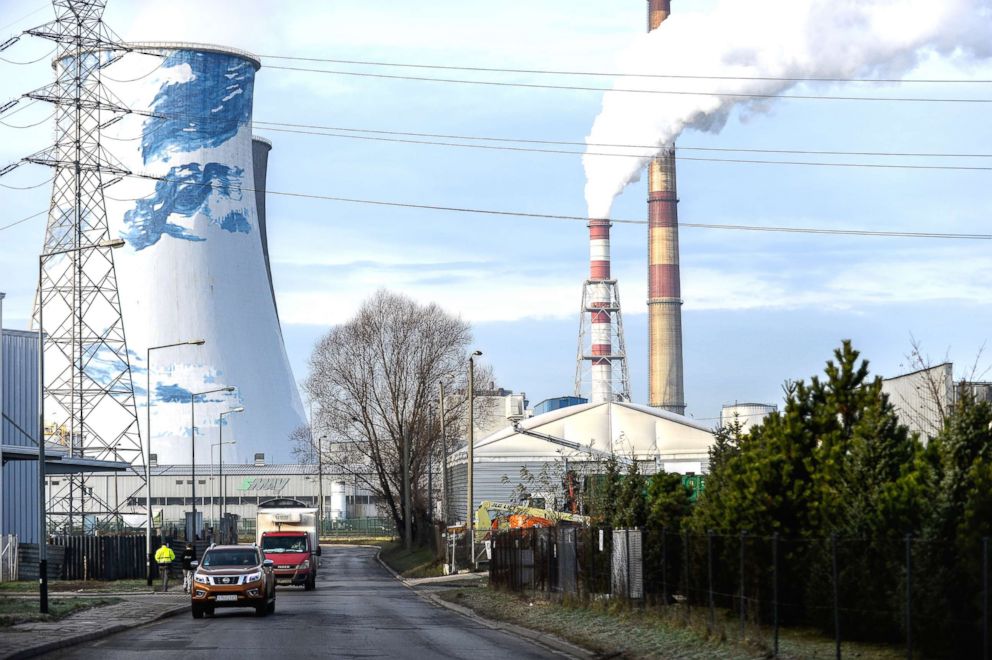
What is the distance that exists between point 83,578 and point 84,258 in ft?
77.7

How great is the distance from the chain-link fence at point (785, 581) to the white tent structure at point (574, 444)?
30.9 m

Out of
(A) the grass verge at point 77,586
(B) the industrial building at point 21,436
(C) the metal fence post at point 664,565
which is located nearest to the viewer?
(C) the metal fence post at point 664,565

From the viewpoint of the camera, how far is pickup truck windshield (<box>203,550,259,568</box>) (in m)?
→ 29.6

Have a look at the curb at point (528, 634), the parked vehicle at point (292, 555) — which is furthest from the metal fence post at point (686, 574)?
the parked vehicle at point (292, 555)

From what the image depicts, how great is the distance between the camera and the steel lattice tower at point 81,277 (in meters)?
56.8

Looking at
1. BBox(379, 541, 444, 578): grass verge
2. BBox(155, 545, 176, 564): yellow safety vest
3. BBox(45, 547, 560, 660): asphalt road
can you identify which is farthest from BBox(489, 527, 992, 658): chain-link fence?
BBox(379, 541, 444, 578): grass verge

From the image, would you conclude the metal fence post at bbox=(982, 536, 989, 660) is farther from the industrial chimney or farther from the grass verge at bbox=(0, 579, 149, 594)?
the industrial chimney

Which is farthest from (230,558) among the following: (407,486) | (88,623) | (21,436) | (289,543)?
(407,486)

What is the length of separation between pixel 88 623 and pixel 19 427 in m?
27.2

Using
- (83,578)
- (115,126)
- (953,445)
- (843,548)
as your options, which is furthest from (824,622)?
(115,126)

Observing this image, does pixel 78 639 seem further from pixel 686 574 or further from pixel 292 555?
pixel 292 555

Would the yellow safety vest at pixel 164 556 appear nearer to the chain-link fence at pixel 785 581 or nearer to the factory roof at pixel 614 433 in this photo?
the chain-link fence at pixel 785 581

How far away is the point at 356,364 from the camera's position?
70688mm

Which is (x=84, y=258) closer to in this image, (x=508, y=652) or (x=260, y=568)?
(x=260, y=568)
